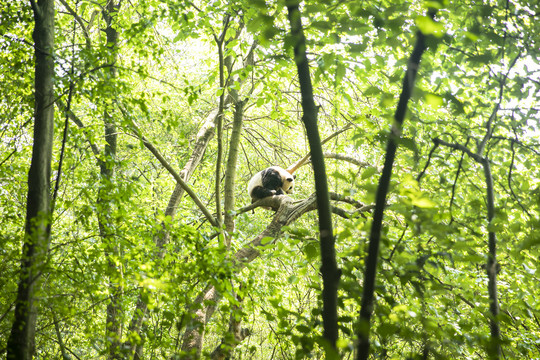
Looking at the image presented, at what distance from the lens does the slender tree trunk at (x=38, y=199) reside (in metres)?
2.19

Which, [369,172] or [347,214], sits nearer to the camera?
[369,172]

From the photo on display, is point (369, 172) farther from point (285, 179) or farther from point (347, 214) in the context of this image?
point (285, 179)

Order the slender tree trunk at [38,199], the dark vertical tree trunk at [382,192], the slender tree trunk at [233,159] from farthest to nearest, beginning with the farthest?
the slender tree trunk at [233,159], the slender tree trunk at [38,199], the dark vertical tree trunk at [382,192]

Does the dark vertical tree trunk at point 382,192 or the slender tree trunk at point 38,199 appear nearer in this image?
the dark vertical tree trunk at point 382,192

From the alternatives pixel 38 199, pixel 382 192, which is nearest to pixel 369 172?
pixel 382 192

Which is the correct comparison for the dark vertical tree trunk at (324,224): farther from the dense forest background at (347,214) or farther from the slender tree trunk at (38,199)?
the slender tree trunk at (38,199)

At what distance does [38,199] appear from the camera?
263 centimetres

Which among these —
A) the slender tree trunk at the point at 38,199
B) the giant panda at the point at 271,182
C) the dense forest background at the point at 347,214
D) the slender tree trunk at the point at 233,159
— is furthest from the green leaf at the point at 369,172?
the giant panda at the point at 271,182

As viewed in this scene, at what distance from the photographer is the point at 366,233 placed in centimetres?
139

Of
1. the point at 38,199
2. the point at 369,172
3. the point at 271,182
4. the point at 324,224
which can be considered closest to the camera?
the point at 324,224

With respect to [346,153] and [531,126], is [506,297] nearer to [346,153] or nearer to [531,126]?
[531,126]

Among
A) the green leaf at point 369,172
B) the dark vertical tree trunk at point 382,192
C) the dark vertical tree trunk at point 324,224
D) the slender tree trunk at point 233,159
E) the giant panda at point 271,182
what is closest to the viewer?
the dark vertical tree trunk at point 382,192

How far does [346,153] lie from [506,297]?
8.21 feet

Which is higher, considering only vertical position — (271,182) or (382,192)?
(271,182)
